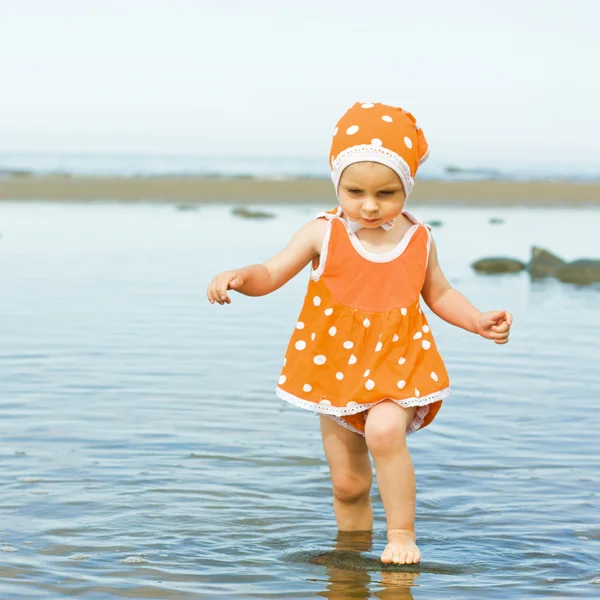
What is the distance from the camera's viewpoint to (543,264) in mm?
14109

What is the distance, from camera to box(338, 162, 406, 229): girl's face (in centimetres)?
426

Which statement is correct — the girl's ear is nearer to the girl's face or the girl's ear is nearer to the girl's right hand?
the girl's face

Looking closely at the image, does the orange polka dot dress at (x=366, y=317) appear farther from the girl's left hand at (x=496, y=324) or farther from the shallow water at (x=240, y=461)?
the shallow water at (x=240, y=461)

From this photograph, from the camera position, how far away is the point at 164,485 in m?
5.30

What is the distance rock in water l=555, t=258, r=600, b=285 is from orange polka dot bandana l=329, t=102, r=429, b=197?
955cm

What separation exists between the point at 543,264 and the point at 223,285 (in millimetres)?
10482

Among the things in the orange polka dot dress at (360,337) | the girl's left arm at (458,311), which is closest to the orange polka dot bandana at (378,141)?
the orange polka dot dress at (360,337)

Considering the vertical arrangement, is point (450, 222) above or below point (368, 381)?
above

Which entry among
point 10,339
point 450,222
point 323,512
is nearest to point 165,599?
point 323,512

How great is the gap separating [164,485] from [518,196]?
27746 mm

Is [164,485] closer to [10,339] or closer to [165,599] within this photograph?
[165,599]

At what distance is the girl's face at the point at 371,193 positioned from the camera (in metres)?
4.26

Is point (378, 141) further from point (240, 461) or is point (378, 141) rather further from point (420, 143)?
point (240, 461)

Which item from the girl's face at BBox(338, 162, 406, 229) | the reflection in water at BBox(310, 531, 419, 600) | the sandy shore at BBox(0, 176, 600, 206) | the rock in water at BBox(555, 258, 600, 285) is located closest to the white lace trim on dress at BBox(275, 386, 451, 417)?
the reflection in water at BBox(310, 531, 419, 600)
